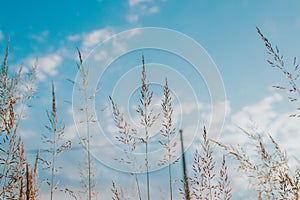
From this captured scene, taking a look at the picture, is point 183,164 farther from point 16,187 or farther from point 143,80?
point 16,187

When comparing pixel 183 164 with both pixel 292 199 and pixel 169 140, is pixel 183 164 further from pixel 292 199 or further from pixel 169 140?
pixel 292 199

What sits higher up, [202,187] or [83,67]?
[83,67]

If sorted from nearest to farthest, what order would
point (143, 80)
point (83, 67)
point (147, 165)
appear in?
point (147, 165)
point (143, 80)
point (83, 67)

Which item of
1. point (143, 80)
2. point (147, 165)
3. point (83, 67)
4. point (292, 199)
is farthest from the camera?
point (83, 67)

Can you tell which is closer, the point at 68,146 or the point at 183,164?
the point at 183,164

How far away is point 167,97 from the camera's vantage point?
371 cm

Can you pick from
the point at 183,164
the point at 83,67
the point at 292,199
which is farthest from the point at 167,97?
the point at 292,199

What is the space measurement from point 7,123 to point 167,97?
1.80m

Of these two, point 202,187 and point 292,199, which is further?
point 202,187

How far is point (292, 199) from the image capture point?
8.14 ft

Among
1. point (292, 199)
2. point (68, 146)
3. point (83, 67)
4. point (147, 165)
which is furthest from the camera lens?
point (68, 146)

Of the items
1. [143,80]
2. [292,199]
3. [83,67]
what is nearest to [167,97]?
[143,80]

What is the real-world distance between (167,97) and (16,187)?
185 centimetres

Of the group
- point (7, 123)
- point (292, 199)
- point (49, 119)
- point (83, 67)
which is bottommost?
point (292, 199)
